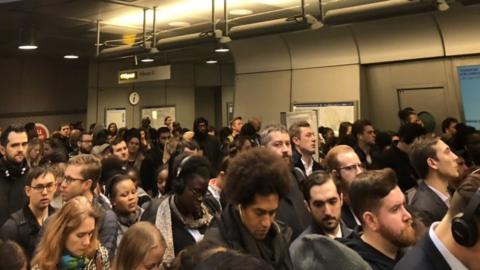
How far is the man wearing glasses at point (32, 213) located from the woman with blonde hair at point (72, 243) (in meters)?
0.68

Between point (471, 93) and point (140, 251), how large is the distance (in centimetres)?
635

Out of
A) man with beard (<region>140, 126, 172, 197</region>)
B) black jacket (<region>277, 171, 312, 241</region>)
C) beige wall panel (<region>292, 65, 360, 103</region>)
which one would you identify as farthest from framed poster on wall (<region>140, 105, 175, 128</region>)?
black jacket (<region>277, 171, 312, 241</region>)

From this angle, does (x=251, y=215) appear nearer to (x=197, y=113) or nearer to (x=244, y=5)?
(x=244, y=5)

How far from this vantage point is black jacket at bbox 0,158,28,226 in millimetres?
3742

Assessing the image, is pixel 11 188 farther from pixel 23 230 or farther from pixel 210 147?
pixel 210 147

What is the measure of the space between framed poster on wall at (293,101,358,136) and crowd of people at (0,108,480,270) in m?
3.73

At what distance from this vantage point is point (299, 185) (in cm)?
350

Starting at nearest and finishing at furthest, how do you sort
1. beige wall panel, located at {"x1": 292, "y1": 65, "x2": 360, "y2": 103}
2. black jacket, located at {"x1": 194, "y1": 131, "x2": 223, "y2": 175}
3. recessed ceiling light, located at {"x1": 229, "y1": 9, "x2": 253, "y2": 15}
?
black jacket, located at {"x1": 194, "y1": 131, "x2": 223, "y2": 175} → recessed ceiling light, located at {"x1": 229, "y1": 9, "x2": 253, "y2": 15} → beige wall panel, located at {"x1": 292, "y1": 65, "x2": 360, "y2": 103}

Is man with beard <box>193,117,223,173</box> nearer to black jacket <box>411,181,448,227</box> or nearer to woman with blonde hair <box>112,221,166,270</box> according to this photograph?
black jacket <box>411,181,448,227</box>

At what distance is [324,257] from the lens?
5.27ft

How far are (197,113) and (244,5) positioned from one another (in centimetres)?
838

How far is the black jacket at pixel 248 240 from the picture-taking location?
201 cm

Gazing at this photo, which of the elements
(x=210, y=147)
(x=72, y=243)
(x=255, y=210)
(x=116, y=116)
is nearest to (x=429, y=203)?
(x=255, y=210)

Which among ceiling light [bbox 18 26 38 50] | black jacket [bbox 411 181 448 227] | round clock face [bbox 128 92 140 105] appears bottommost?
black jacket [bbox 411 181 448 227]
